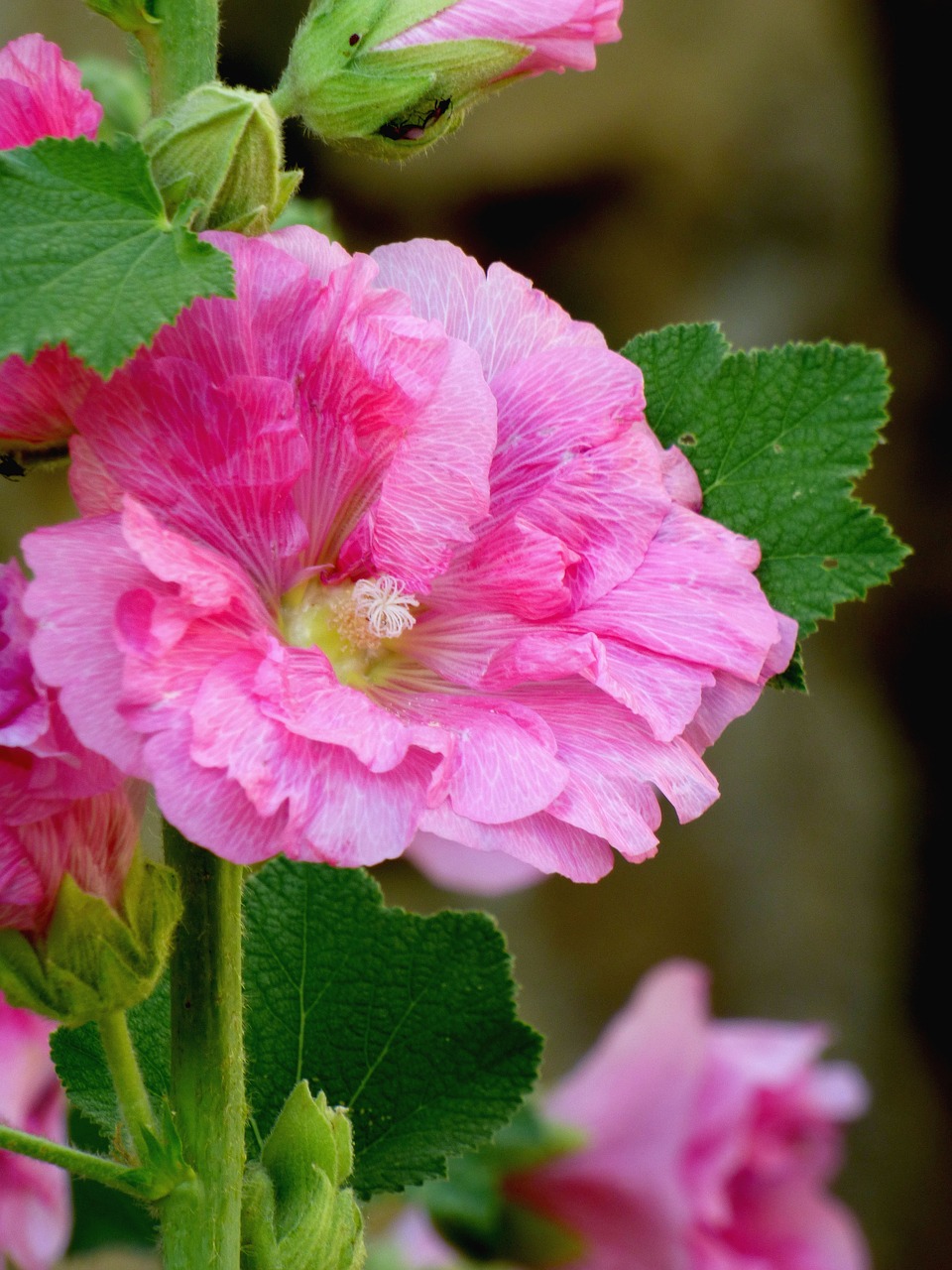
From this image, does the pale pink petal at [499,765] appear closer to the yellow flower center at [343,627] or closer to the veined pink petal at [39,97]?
the yellow flower center at [343,627]

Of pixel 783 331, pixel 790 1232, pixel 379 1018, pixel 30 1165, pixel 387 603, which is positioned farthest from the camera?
pixel 783 331

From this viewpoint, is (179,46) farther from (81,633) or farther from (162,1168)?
(162,1168)

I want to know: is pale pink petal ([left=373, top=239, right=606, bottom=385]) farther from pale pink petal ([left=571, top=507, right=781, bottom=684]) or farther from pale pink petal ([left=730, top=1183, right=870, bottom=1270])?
pale pink petal ([left=730, top=1183, right=870, bottom=1270])

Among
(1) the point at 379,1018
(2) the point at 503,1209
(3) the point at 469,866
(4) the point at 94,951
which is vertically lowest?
(2) the point at 503,1209

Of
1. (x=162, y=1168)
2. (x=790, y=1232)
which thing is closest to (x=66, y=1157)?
(x=162, y=1168)


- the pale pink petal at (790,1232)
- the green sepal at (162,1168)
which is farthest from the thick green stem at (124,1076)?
the pale pink petal at (790,1232)
